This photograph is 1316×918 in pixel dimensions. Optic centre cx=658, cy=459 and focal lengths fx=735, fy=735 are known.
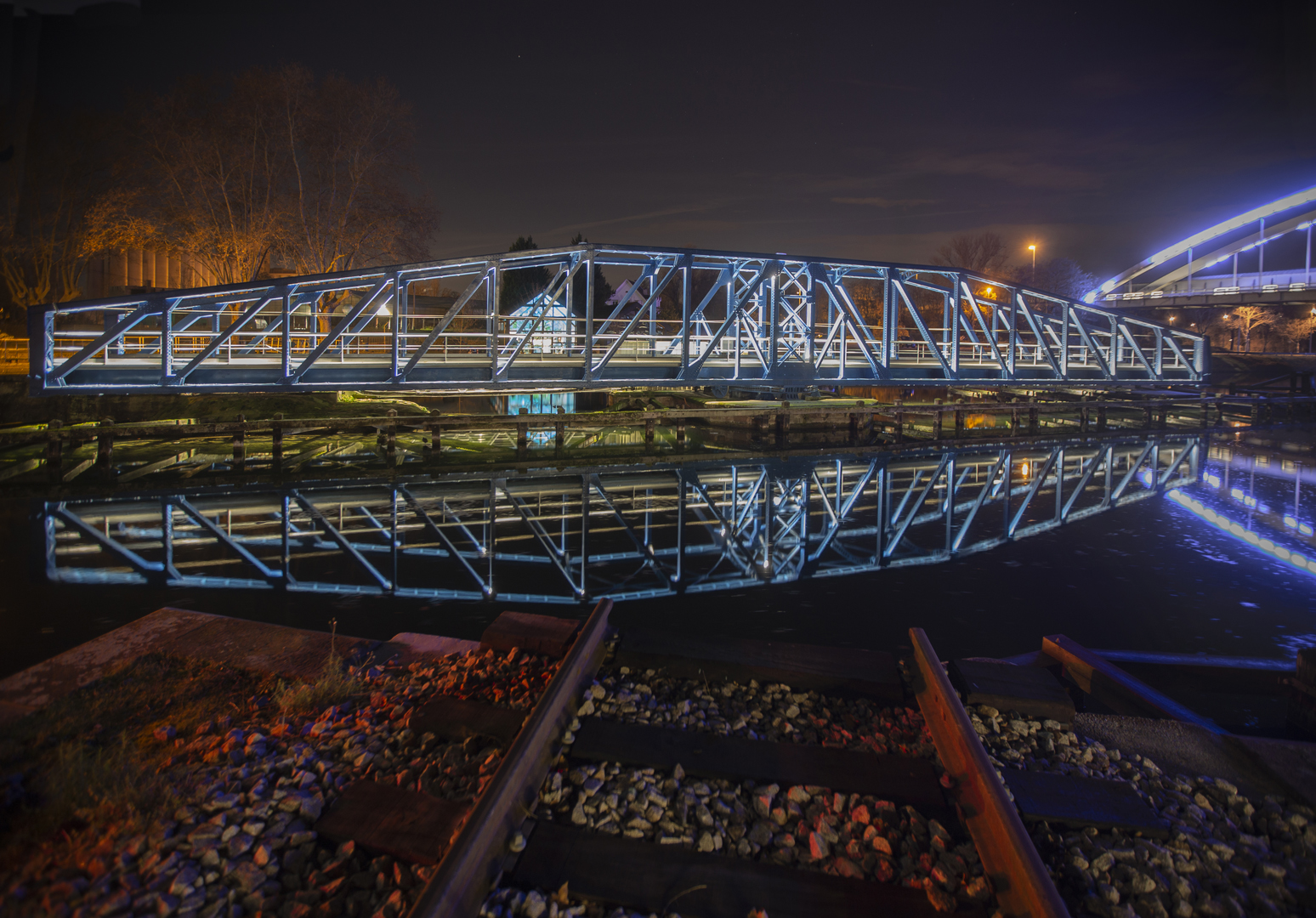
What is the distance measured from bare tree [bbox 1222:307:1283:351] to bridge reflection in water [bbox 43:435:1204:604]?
7473cm

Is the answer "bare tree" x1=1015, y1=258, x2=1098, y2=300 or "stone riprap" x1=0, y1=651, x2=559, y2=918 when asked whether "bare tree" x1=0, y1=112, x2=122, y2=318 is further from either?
"bare tree" x1=1015, y1=258, x2=1098, y2=300

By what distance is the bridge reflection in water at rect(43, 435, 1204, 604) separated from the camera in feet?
36.5

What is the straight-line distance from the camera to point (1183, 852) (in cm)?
416

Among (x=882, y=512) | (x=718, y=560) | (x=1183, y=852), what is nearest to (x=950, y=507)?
(x=882, y=512)

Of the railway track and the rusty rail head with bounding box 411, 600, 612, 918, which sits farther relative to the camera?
the railway track

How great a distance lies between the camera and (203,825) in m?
4.11

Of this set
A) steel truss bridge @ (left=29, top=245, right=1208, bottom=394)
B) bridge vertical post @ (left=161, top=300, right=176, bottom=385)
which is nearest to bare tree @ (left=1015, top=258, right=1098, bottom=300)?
steel truss bridge @ (left=29, top=245, right=1208, bottom=394)

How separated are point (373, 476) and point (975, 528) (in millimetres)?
15782

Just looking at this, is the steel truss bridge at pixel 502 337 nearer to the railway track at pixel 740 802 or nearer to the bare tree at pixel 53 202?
the bare tree at pixel 53 202

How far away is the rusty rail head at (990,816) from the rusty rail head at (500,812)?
2480 millimetres

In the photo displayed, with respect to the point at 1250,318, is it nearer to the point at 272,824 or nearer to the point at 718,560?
the point at 718,560

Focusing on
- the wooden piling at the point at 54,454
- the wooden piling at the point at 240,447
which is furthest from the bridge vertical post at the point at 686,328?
the wooden piling at the point at 54,454

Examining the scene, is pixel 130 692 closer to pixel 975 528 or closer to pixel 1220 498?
pixel 975 528

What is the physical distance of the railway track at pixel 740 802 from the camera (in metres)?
3.62
